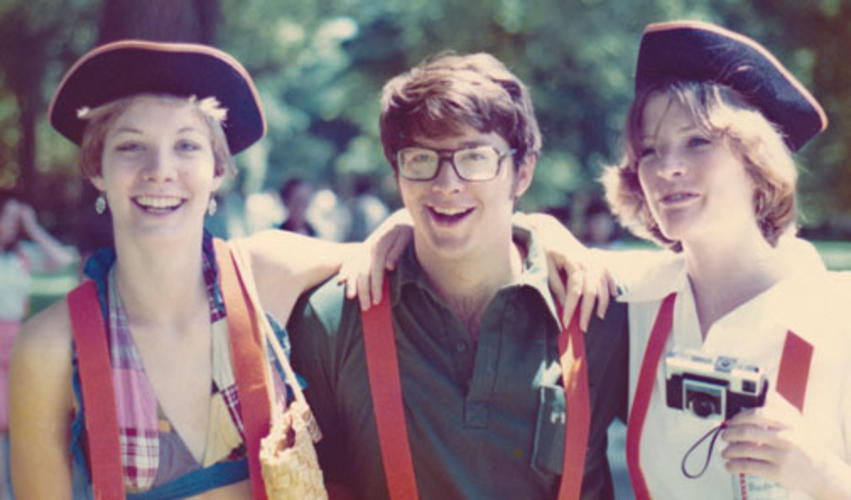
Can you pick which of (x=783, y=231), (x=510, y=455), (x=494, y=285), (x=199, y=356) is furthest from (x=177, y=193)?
(x=783, y=231)

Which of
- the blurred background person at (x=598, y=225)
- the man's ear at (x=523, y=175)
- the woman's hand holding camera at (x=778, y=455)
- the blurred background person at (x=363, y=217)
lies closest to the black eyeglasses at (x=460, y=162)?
the man's ear at (x=523, y=175)

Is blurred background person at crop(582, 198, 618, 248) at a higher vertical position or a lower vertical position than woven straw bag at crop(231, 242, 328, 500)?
higher

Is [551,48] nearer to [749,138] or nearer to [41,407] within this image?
[749,138]

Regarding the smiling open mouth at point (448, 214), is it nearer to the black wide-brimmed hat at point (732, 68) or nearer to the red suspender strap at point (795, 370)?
the black wide-brimmed hat at point (732, 68)

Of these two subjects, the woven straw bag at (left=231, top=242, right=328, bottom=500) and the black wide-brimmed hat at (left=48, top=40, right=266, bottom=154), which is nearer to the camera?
the woven straw bag at (left=231, top=242, right=328, bottom=500)

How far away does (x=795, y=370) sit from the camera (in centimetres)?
243

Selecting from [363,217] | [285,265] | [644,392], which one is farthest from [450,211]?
[363,217]

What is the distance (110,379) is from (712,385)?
57.8 inches

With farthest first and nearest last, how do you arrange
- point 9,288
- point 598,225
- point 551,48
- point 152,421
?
point 551,48
point 598,225
point 9,288
point 152,421

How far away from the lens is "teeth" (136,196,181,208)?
2.56 m

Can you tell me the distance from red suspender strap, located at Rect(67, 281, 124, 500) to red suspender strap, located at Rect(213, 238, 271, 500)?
316mm

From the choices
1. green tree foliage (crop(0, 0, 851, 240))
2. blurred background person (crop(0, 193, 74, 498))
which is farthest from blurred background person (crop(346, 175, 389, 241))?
blurred background person (crop(0, 193, 74, 498))

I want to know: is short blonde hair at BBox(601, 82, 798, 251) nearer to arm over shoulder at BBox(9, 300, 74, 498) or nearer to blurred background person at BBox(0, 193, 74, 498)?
arm over shoulder at BBox(9, 300, 74, 498)

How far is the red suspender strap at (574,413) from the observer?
8.71 ft
